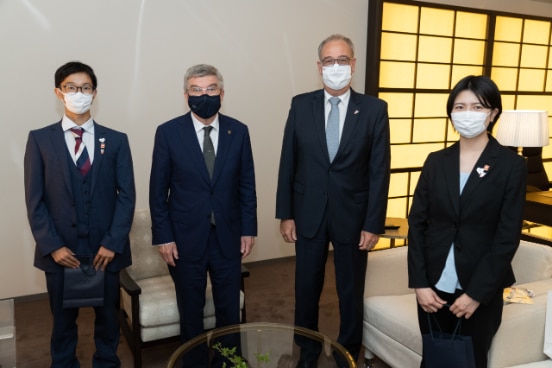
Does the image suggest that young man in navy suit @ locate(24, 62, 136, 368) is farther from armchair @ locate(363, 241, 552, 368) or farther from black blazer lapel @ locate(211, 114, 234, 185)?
armchair @ locate(363, 241, 552, 368)

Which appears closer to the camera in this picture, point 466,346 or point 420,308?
point 466,346

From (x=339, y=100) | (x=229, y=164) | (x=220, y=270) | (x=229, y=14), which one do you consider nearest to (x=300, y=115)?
(x=339, y=100)

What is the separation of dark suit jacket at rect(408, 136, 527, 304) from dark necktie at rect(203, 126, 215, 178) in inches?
37.6

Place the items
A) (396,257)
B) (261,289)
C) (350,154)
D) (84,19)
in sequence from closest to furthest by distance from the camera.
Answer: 1. (350,154)
2. (396,257)
3. (84,19)
4. (261,289)

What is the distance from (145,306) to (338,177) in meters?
1.16

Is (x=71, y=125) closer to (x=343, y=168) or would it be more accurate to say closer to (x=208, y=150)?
(x=208, y=150)

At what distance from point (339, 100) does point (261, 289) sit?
1.90 metres

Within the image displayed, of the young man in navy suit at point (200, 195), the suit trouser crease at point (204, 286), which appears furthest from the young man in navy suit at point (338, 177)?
the suit trouser crease at point (204, 286)

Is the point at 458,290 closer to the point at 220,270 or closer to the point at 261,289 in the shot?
the point at 220,270

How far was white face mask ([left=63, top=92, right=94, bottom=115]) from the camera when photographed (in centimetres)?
207

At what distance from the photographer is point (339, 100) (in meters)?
2.29

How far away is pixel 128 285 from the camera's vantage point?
2.40 metres

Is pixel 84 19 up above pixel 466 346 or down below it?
above

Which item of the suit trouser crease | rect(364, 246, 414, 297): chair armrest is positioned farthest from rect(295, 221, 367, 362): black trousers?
the suit trouser crease
